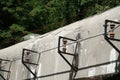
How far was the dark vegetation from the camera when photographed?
50.0ft

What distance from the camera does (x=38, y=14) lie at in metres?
17.4

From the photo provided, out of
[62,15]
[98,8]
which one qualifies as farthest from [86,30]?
[62,15]

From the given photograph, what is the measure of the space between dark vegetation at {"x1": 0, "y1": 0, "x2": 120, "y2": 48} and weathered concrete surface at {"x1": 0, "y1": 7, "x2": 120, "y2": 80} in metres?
6.27

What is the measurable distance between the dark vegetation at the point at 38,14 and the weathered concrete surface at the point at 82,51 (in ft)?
20.6

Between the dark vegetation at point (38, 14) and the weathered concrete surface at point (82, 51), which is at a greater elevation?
the dark vegetation at point (38, 14)

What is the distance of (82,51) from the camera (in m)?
6.39

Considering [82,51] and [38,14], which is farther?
[38,14]

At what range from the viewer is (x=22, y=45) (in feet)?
29.4

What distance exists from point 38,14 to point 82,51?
36.7 ft

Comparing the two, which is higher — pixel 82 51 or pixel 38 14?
pixel 38 14

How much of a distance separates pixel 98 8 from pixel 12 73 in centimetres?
637

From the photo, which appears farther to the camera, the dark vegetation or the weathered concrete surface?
the dark vegetation

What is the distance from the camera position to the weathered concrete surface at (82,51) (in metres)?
5.84

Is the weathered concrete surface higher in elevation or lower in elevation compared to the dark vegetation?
lower
